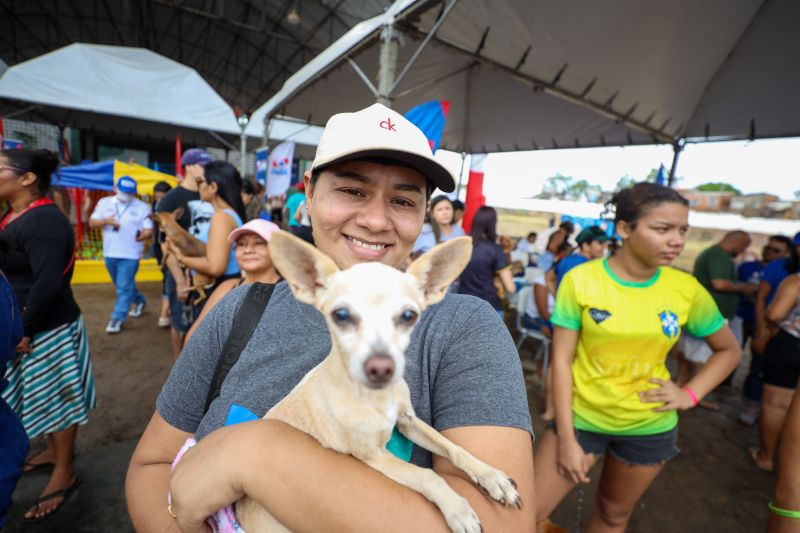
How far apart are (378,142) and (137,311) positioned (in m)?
8.17

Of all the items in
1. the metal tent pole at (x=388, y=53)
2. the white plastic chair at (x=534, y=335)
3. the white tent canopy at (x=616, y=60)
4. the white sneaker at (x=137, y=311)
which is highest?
the white tent canopy at (x=616, y=60)

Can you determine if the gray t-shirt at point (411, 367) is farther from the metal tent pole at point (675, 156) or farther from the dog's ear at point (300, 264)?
the metal tent pole at point (675, 156)

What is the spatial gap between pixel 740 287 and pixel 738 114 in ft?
12.3

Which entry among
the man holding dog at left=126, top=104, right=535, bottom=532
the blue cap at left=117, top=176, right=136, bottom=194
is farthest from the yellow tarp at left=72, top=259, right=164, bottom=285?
the man holding dog at left=126, top=104, right=535, bottom=532

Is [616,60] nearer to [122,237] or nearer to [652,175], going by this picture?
[652,175]

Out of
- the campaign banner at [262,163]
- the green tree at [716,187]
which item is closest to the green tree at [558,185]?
the green tree at [716,187]

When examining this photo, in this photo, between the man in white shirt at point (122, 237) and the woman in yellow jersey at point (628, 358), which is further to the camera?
the man in white shirt at point (122, 237)

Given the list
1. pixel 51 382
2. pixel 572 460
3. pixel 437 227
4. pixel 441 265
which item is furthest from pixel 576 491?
pixel 51 382

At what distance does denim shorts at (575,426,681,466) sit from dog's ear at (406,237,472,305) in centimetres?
185

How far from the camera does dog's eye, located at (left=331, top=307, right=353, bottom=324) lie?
3.38 feet

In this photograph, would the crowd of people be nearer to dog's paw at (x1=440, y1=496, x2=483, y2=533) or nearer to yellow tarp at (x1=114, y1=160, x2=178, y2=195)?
dog's paw at (x1=440, y1=496, x2=483, y2=533)

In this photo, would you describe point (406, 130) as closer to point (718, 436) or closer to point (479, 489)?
point (479, 489)

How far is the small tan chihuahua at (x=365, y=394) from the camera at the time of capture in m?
0.96

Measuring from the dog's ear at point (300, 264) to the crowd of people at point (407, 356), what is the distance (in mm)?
178
